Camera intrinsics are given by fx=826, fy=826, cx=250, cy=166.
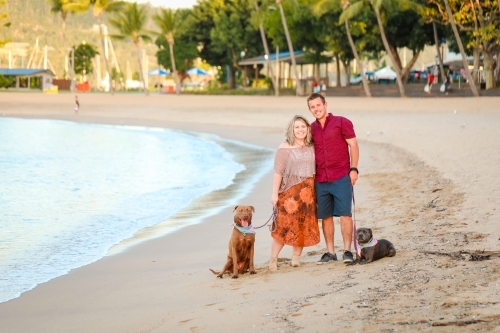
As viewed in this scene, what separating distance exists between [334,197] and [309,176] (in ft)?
0.87

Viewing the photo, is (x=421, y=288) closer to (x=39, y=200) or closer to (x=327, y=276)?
(x=327, y=276)

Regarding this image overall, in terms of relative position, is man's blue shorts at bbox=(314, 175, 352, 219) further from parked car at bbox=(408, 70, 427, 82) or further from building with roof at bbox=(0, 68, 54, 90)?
building with roof at bbox=(0, 68, 54, 90)

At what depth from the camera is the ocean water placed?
8.48m

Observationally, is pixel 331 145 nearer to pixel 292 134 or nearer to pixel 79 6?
pixel 292 134

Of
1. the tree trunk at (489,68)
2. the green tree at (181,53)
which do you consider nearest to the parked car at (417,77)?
the tree trunk at (489,68)

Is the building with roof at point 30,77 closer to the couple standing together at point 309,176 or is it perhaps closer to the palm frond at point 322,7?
the palm frond at point 322,7

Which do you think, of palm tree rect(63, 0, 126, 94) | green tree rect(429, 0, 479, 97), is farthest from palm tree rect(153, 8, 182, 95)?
green tree rect(429, 0, 479, 97)

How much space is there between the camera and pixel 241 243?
619 cm

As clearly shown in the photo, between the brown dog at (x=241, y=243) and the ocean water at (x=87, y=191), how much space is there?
177 centimetres

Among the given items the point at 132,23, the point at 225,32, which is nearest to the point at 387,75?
the point at 225,32

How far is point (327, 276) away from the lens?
5727 mm

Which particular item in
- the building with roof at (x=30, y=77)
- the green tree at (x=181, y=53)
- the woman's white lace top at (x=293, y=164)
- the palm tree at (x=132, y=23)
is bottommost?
the woman's white lace top at (x=293, y=164)

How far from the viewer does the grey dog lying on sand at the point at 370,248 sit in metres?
6.04

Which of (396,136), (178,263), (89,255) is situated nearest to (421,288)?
(178,263)
